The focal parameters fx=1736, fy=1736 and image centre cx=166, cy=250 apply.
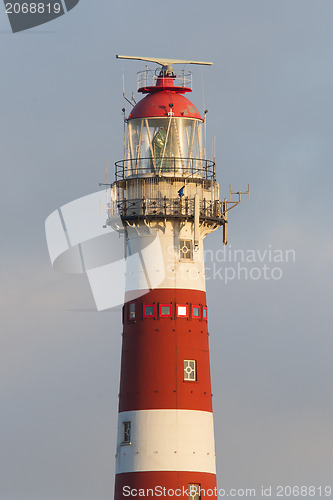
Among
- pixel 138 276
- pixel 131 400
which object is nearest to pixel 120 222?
pixel 138 276

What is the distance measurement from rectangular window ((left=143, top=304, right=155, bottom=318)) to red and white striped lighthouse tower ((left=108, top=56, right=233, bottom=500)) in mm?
47

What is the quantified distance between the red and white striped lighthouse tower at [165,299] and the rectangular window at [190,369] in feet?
0.15

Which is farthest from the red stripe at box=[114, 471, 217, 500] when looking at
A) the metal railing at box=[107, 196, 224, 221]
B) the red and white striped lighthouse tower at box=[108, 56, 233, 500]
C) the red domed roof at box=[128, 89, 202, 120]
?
the red domed roof at box=[128, 89, 202, 120]

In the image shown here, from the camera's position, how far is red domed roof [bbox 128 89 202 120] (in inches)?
3226

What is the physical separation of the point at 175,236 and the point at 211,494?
477 inches

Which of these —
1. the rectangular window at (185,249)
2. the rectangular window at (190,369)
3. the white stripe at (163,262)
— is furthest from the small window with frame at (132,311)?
the rectangular window at (190,369)

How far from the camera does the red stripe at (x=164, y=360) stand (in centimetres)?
8031

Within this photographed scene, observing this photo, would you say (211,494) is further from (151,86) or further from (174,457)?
(151,86)

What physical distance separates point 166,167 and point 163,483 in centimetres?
1482

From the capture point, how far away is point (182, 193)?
266 ft

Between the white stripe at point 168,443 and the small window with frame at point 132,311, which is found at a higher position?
the small window with frame at point 132,311

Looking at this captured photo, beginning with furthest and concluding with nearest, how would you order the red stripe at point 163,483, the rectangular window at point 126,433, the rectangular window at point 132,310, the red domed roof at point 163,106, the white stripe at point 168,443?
the red domed roof at point 163,106, the rectangular window at point 132,310, the rectangular window at point 126,433, the white stripe at point 168,443, the red stripe at point 163,483

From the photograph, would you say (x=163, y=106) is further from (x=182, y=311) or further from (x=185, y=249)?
(x=182, y=311)

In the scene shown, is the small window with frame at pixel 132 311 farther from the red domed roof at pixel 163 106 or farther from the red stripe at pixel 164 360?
the red domed roof at pixel 163 106
